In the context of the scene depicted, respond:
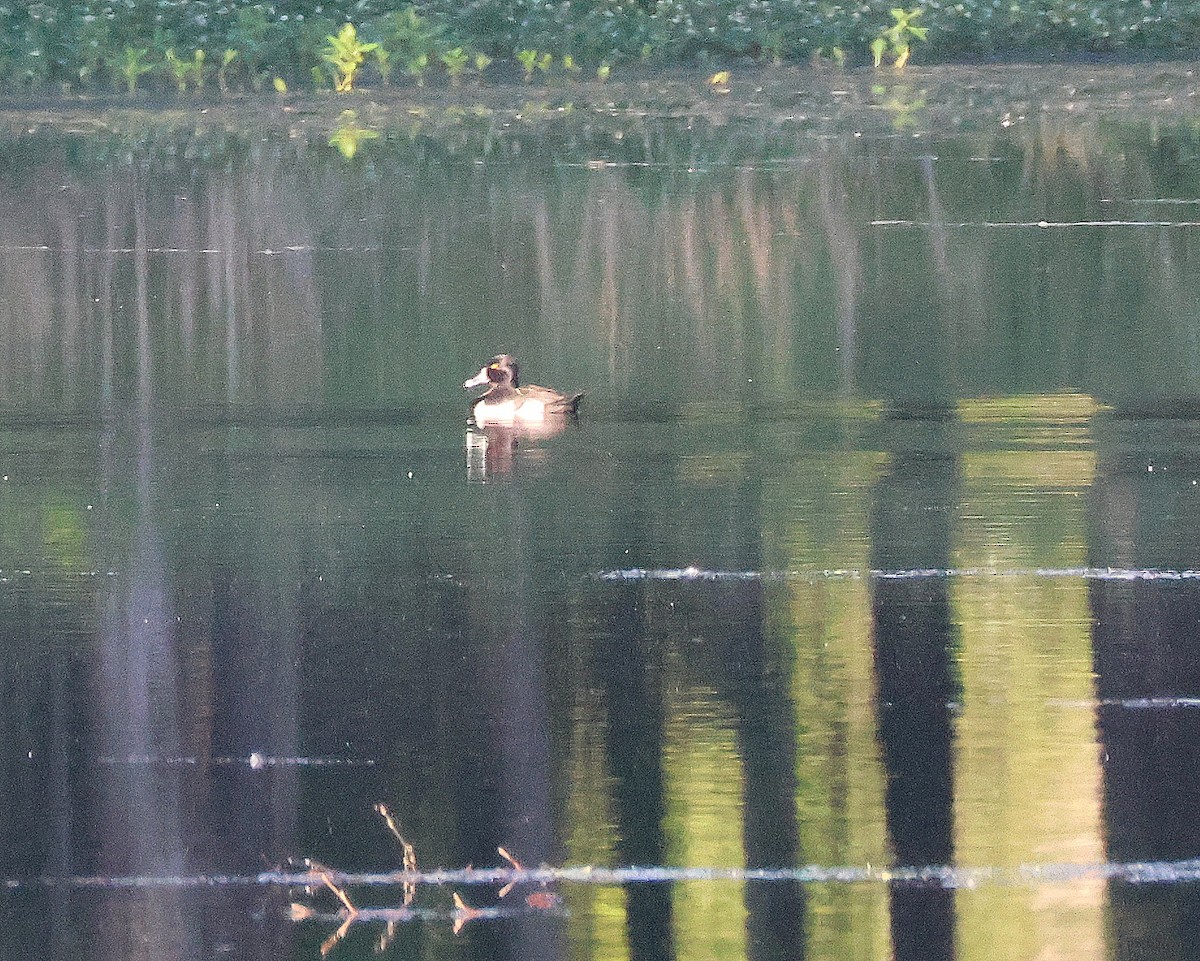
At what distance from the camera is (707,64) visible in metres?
40.0

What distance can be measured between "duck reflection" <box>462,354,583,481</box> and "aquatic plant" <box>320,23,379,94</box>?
24.3 metres

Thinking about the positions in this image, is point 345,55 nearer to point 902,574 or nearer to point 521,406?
point 521,406

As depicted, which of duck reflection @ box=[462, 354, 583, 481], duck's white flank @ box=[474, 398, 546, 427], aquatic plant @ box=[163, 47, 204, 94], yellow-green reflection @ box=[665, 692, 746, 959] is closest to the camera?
yellow-green reflection @ box=[665, 692, 746, 959]

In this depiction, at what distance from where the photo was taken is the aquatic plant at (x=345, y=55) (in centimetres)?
3734

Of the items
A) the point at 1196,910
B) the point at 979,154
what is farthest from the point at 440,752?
the point at 979,154

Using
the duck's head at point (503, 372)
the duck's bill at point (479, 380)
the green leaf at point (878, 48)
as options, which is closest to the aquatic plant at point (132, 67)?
the green leaf at point (878, 48)

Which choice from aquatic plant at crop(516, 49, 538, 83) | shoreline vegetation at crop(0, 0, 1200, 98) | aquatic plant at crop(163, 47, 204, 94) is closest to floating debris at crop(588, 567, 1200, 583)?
shoreline vegetation at crop(0, 0, 1200, 98)

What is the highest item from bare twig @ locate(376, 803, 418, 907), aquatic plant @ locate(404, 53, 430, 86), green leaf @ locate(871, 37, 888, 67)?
green leaf @ locate(871, 37, 888, 67)

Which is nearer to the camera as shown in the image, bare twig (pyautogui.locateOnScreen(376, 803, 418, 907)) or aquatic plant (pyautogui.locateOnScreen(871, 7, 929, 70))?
bare twig (pyautogui.locateOnScreen(376, 803, 418, 907))

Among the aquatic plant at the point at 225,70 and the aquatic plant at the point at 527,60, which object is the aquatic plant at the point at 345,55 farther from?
the aquatic plant at the point at 527,60

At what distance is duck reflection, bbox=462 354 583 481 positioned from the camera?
12.8m

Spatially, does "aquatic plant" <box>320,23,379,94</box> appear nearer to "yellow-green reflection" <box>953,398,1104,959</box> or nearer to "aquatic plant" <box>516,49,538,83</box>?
"aquatic plant" <box>516,49,538,83</box>

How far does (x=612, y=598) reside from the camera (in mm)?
9070

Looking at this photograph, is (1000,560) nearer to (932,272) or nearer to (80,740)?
(80,740)
